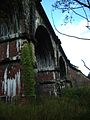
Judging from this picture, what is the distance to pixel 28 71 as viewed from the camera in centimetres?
1129

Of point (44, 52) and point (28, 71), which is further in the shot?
point (44, 52)

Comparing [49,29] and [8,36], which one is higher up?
[49,29]

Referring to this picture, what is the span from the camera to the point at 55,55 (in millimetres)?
19547

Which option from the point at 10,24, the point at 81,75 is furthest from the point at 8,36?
the point at 81,75

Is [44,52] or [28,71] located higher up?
[44,52]

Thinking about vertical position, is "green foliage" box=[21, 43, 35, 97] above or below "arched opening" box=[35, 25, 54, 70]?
below

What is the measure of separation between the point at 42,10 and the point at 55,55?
14.5ft

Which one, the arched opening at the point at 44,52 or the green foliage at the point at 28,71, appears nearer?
the green foliage at the point at 28,71

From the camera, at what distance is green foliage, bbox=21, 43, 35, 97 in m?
11.1

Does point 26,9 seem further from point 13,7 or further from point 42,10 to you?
point 42,10

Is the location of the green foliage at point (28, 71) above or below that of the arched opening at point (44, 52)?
below

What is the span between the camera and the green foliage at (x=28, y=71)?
1112 centimetres

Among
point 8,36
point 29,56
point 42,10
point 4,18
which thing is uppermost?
point 42,10

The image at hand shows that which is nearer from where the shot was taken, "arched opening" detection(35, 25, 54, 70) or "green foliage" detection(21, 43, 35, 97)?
"green foliage" detection(21, 43, 35, 97)
